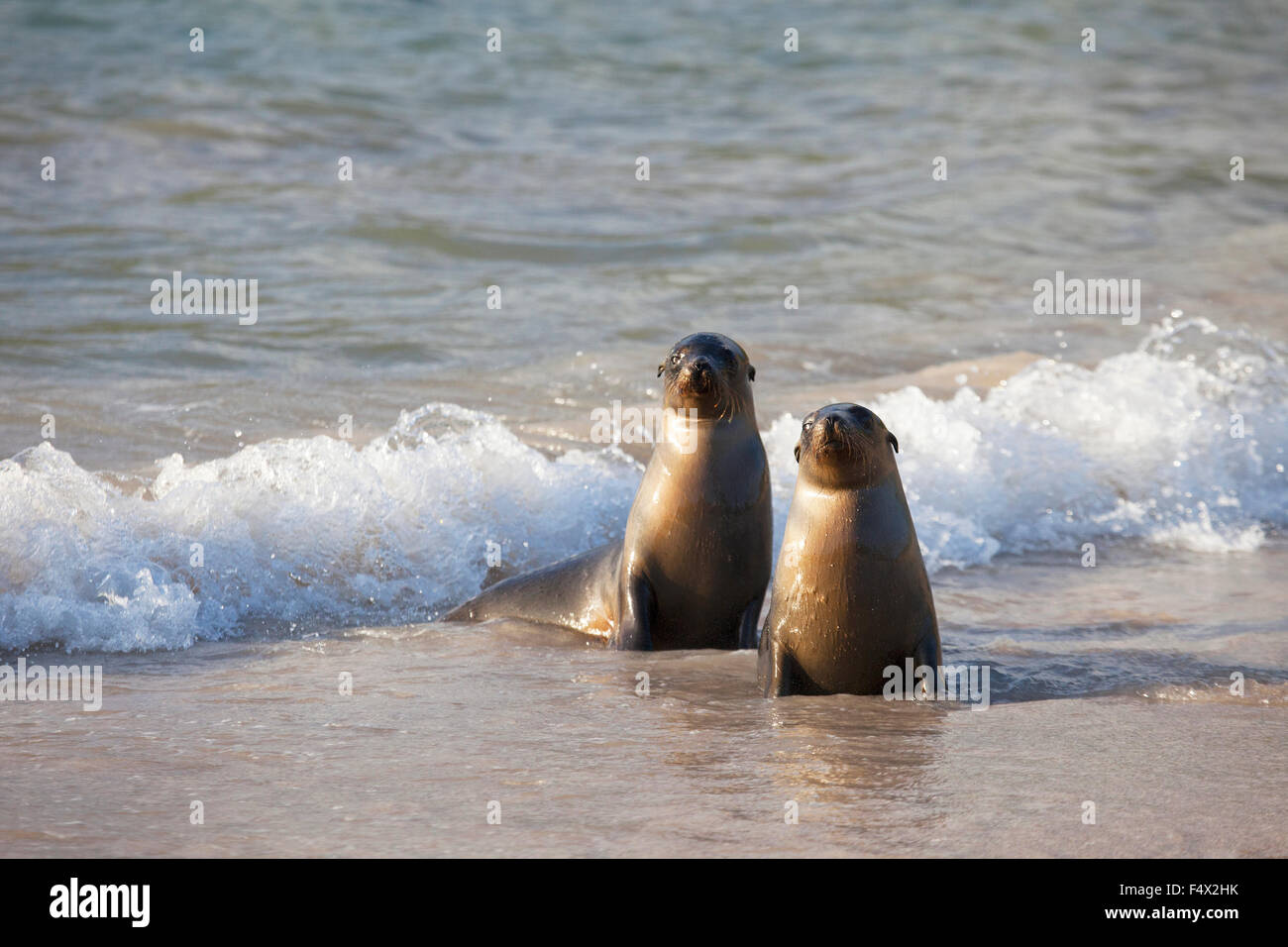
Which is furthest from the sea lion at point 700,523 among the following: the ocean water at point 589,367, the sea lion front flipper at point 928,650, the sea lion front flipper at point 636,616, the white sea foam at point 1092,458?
the white sea foam at point 1092,458

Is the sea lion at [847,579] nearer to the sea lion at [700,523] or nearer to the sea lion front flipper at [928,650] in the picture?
the sea lion front flipper at [928,650]

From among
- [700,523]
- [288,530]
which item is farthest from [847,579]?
[288,530]

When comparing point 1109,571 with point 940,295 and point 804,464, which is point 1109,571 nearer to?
point 804,464

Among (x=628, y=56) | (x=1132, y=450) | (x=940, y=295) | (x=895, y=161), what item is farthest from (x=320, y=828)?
(x=628, y=56)

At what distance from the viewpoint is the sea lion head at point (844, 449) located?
564 centimetres

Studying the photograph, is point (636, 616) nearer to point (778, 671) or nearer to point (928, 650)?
point (778, 671)

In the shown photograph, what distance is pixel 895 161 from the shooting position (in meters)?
19.0

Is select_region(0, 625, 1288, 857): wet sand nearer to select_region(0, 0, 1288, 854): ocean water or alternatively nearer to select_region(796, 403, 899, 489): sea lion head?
select_region(0, 0, 1288, 854): ocean water

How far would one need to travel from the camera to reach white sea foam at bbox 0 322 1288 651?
7266 millimetres

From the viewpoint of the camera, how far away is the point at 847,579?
5691 millimetres

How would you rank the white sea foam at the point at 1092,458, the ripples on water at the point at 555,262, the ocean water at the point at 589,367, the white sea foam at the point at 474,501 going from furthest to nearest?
1. the white sea foam at the point at 1092,458
2. the ripples on water at the point at 555,262
3. the white sea foam at the point at 474,501
4. the ocean water at the point at 589,367

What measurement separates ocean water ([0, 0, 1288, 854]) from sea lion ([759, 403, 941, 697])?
0.18 metres

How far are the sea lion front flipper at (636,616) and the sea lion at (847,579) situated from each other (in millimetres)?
1051

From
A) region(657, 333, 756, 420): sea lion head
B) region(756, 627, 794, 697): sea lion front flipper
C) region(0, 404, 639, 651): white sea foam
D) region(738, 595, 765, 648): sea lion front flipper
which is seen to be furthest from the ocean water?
region(657, 333, 756, 420): sea lion head
